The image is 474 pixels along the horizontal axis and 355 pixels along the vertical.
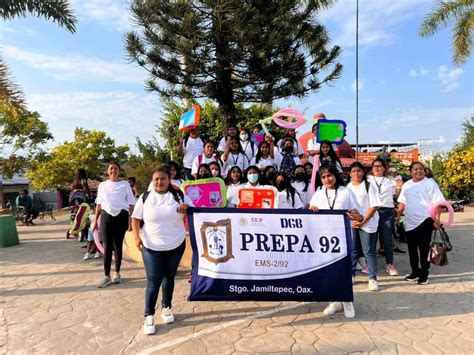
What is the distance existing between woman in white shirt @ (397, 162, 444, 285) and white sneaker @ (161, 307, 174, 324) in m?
3.36

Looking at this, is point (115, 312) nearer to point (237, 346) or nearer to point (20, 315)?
point (20, 315)

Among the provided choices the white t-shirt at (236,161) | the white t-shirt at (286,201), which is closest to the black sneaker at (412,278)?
the white t-shirt at (286,201)

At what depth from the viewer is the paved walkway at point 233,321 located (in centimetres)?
344

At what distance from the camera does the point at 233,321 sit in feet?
13.3

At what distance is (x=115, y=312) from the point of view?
4.35 meters

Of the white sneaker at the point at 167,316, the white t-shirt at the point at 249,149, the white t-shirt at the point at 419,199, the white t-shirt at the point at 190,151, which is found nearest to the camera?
the white sneaker at the point at 167,316

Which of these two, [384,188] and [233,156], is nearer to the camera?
[384,188]

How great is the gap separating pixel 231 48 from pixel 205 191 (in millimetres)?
6664

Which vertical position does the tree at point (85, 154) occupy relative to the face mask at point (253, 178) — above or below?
above

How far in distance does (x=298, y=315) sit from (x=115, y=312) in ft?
6.94

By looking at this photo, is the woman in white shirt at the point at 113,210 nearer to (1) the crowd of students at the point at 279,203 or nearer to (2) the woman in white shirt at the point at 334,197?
(1) the crowd of students at the point at 279,203

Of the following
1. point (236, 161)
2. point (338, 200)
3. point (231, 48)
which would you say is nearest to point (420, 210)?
point (338, 200)

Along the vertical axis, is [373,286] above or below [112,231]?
below

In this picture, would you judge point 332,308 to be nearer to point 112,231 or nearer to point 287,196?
point 287,196
